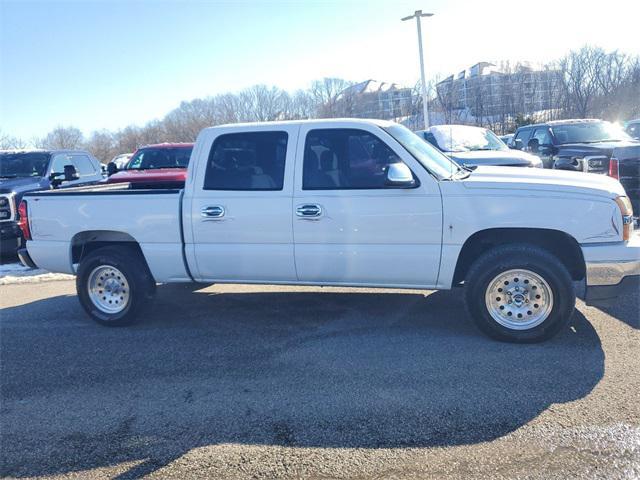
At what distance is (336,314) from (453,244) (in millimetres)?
1616

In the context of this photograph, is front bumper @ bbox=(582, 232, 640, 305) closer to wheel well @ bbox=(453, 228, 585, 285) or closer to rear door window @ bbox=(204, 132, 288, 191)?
wheel well @ bbox=(453, 228, 585, 285)

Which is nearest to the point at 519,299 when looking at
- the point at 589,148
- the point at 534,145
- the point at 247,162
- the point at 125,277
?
the point at 247,162

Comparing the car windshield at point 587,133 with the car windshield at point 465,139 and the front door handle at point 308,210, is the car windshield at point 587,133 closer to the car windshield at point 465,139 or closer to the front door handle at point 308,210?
the car windshield at point 465,139

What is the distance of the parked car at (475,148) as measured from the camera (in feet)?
30.2

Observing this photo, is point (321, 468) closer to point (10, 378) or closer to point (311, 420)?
point (311, 420)

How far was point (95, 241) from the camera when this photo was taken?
5.80m

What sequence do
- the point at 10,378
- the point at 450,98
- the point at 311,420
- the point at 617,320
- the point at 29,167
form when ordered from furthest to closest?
the point at 450,98 < the point at 29,167 < the point at 617,320 < the point at 10,378 < the point at 311,420

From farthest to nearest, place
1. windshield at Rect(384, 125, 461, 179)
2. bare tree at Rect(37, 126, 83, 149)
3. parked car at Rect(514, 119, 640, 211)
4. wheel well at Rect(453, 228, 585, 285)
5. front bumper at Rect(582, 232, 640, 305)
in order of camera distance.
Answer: bare tree at Rect(37, 126, 83, 149) < parked car at Rect(514, 119, 640, 211) < windshield at Rect(384, 125, 461, 179) < wheel well at Rect(453, 228, 585, 285) < front bumper at Rect(582, 232, 640, 305)

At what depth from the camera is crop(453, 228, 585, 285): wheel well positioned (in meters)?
4.73

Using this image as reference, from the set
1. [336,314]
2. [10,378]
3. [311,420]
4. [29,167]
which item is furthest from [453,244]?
[29,167]

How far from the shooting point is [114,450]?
11.0ft

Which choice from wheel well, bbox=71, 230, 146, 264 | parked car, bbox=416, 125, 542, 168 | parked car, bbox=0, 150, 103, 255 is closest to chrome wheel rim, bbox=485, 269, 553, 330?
wheel well, bbox=71, 230, 146, 264

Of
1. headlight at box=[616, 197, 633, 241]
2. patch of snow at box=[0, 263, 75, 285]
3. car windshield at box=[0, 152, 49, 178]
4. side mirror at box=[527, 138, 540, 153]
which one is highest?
car windshield at box=[0, 152, 49, 178]

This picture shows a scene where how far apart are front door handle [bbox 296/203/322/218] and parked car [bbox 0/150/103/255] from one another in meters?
7.16
